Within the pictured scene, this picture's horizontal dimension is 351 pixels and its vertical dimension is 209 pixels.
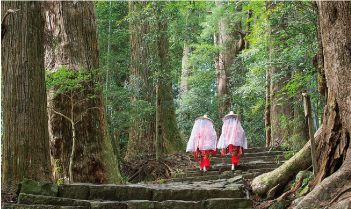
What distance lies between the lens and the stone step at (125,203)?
383 centimetres

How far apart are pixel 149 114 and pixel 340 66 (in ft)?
26.7

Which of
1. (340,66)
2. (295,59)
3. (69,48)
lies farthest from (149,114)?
(340,66)

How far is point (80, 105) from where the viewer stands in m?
7.42

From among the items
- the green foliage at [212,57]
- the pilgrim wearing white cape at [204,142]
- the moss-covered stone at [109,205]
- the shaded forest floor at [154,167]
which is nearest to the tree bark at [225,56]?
the green foliage at [212,57]

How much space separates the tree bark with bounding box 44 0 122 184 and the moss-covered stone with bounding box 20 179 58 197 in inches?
112

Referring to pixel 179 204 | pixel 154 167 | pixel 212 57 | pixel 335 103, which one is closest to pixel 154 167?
pixel 154 167

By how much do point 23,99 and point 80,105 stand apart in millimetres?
3107

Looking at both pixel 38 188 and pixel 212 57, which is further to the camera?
pixel 212 57

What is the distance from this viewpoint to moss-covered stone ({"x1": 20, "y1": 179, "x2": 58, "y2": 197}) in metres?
3.97

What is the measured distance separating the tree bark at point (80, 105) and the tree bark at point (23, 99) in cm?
→ 250

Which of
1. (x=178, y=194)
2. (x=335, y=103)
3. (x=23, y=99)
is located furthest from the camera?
(x=178, y=194)

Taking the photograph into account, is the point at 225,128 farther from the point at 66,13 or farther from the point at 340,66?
the point at 66,13

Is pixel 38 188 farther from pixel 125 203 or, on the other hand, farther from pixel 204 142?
pixel 204 142

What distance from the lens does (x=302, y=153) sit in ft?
18.4
